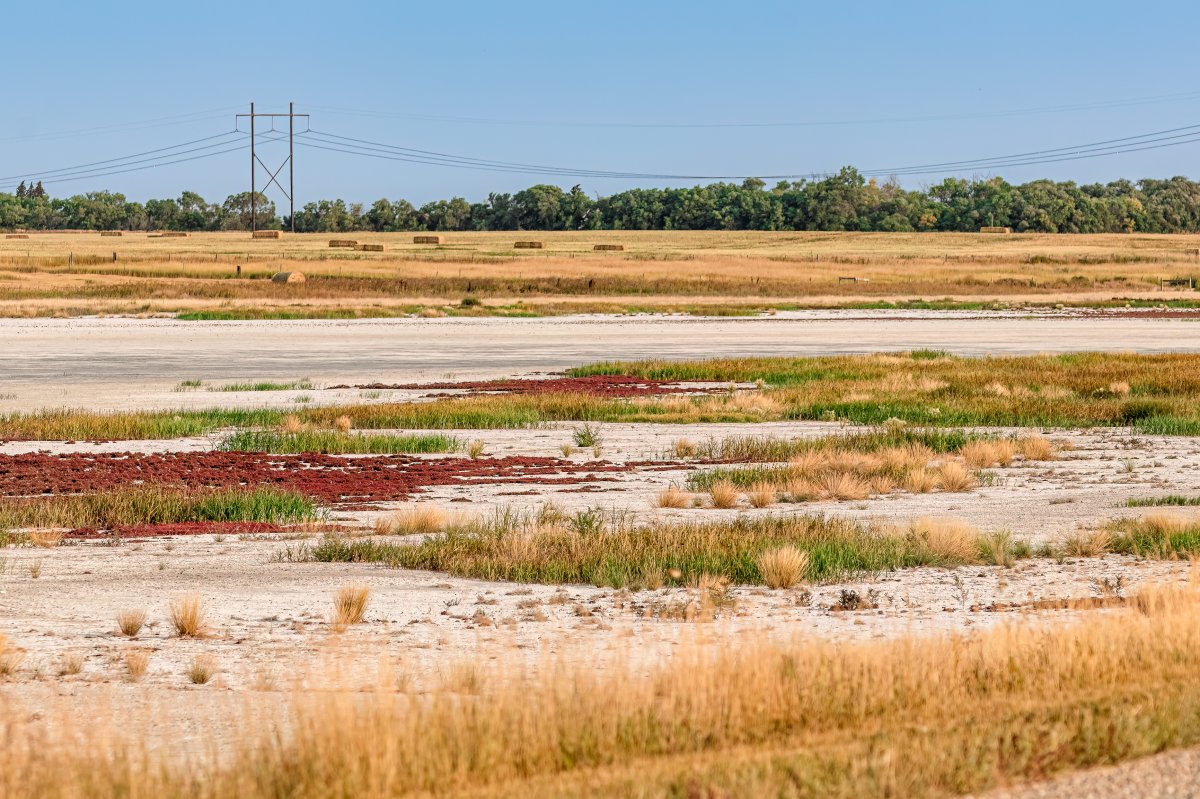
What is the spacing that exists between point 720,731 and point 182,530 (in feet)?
33.2

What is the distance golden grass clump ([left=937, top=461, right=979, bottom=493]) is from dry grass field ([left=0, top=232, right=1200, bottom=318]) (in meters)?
60.1

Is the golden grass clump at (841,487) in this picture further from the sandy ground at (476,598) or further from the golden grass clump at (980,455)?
the golden grass clump at (980,455)

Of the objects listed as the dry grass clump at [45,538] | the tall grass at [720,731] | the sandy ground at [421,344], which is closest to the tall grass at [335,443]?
the sandy ground at [421,344]

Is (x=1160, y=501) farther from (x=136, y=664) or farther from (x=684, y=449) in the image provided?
(x=136, y=664)

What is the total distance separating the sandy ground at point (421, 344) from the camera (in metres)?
41.2

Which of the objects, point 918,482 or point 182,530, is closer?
point 182,530

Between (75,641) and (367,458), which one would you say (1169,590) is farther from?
(367,458)

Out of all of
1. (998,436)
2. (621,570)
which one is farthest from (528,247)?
(621,570)

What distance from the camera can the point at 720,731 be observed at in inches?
315

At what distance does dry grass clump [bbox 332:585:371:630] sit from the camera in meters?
11.4

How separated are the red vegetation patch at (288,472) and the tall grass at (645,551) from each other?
445 centimetres

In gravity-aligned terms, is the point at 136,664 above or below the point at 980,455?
above

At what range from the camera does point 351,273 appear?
371ft

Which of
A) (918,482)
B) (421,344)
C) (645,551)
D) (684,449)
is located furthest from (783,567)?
(421,344)
